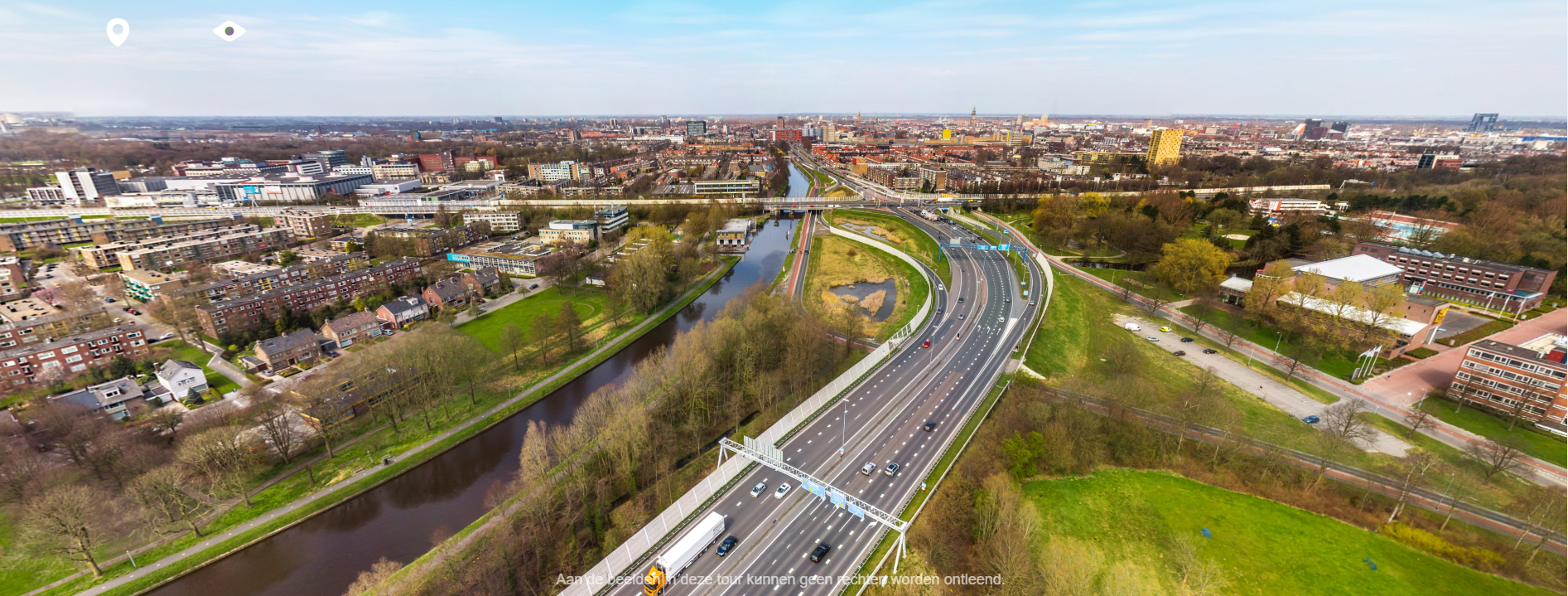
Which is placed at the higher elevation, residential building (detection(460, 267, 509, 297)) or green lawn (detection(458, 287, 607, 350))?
residential building (detection(460, 267, 509, 297))

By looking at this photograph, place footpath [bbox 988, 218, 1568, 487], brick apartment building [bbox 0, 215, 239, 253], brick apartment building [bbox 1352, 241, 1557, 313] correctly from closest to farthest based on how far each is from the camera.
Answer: footpath [bbox 988, 218, 1568, 487] → brick apartment building [bbox 1352, 241, 1557, 313] → brick apartment building [bbox 0, 215, 239, 253]

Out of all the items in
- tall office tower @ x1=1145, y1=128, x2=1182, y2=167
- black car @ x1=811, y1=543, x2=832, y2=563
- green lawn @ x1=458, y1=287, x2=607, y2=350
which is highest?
tall office tower @ x1=1145, y1=128, x2=1182, y2=167

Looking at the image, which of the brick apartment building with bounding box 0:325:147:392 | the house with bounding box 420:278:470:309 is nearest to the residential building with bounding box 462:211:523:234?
the house with bounding box 420:278:470:309

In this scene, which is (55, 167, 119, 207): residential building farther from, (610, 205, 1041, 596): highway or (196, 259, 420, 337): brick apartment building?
(610, 205, 1041, 596): highway

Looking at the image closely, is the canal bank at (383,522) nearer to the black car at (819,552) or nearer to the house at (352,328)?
the black car at (819,552)

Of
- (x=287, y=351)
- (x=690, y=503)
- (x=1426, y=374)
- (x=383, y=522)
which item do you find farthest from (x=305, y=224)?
(x=1426, y=374)

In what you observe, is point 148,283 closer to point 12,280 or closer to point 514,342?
point 12,280

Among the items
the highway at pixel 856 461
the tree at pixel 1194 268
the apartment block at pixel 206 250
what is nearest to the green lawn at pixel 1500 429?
the tree at pixel 1194 268
